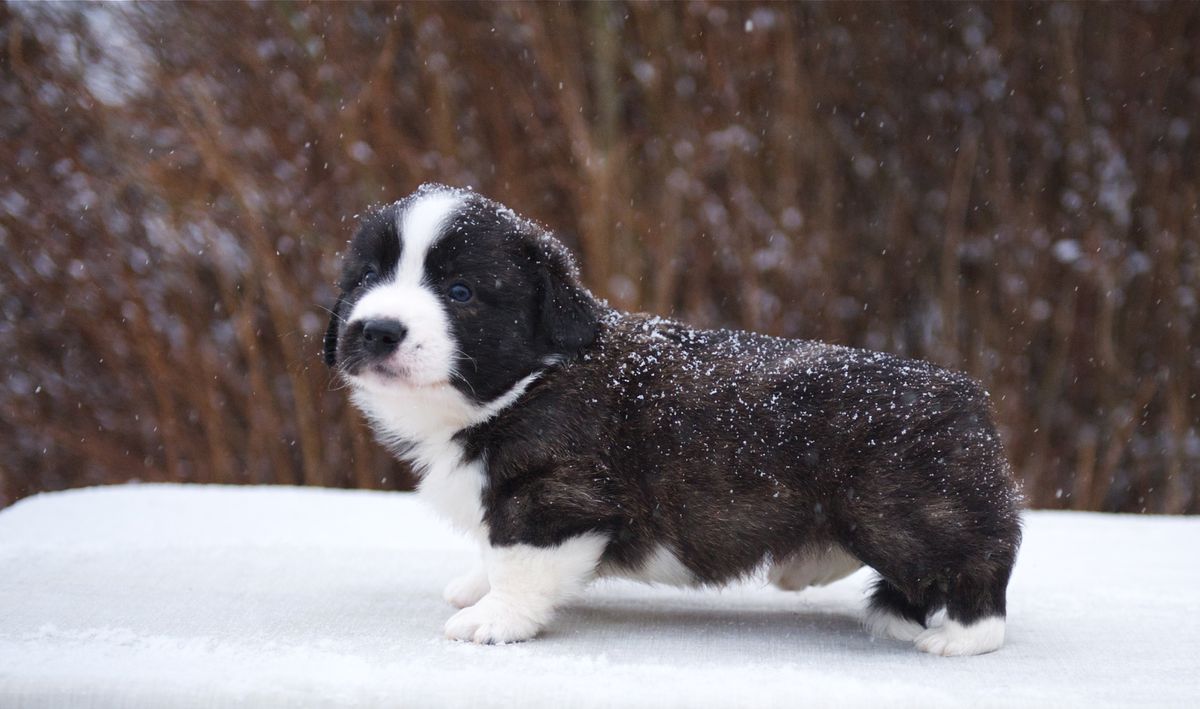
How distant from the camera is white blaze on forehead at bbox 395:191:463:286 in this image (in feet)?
8.93

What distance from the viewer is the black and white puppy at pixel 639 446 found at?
262cm

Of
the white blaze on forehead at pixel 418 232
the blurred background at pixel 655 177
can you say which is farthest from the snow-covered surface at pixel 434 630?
the blurred background at pixel 655 177

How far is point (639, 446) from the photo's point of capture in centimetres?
275

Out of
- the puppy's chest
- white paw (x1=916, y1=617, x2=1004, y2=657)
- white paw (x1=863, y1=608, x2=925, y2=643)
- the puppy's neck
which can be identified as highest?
the puppy's neck

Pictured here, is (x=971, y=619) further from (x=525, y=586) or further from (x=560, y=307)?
(x=560, y=307)

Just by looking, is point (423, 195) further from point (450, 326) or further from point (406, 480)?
point (406, 480)

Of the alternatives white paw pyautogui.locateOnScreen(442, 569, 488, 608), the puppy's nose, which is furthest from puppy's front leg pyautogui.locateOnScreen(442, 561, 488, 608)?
the puppy's nose

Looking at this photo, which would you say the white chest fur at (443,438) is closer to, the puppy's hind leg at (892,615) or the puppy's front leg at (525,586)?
the puppy's front leg at (525,586)

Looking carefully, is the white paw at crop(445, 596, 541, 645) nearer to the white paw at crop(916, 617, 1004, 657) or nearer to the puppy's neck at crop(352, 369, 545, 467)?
the puppy's neck at crop(352, 369, 545, 467)

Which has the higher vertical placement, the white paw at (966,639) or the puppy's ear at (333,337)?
the puppy's ear at (333,337)

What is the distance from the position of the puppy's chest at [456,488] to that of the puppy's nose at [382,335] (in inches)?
13.3

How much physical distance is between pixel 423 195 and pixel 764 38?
3.88 meters

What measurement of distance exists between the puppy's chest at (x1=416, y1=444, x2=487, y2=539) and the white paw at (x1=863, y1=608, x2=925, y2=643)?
1021mm

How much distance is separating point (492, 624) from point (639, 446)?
54cm
